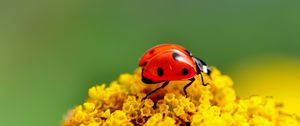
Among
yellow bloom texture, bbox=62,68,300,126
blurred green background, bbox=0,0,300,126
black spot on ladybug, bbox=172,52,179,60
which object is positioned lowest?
yellow bloom texture, bbox=62,68,300,126

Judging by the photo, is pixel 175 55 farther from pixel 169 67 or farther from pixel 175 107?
pixel 175 107

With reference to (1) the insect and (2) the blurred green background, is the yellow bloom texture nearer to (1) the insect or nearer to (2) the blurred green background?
(1) the insect

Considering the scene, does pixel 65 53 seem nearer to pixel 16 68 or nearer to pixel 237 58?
pixel 16 68

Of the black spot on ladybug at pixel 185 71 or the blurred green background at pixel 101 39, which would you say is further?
the blurred green background at pixel 101 39

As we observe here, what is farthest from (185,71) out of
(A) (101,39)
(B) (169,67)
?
(A) (101,39)

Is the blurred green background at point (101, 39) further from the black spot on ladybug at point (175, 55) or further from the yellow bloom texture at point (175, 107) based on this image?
the black spot on ladybug at point (175, 55)

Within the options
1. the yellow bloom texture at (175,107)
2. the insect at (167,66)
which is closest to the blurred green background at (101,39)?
the yellow bloom texture at (175,107)

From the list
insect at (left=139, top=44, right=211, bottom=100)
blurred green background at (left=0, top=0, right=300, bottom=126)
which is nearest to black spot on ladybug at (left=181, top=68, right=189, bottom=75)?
insect at (left=139, top=44, right=211, bottom=100)
